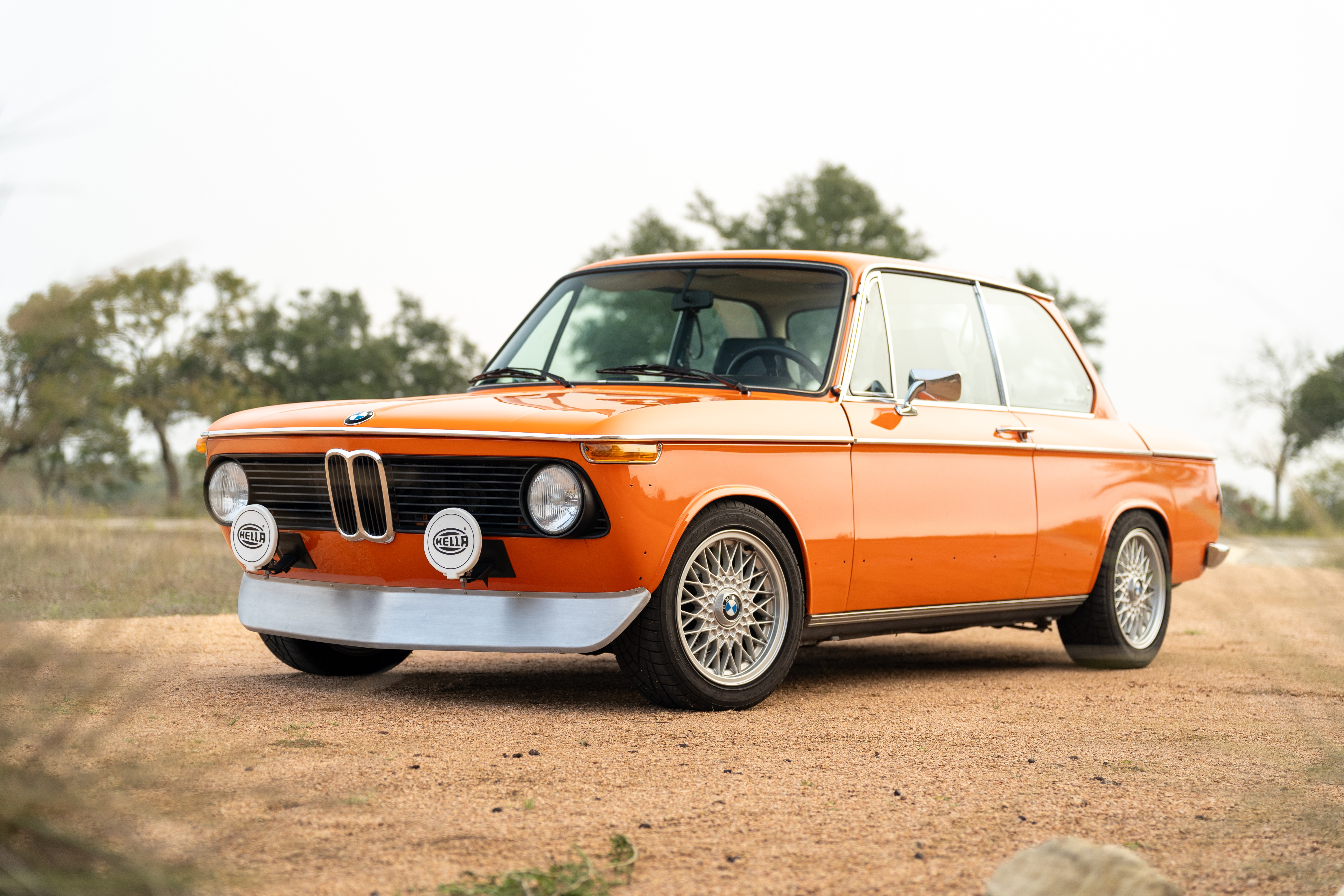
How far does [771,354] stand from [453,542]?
2.01m

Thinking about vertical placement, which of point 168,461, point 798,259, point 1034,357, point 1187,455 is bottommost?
point 168,461

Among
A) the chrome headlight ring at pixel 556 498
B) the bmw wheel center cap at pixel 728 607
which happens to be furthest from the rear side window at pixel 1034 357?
the chrome headlight ring at pixel 556 498

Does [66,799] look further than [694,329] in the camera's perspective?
No

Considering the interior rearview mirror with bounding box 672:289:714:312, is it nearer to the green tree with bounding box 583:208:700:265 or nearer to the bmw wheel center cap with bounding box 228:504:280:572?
the bmw wheel center cap with bounding box 228:504:280:572

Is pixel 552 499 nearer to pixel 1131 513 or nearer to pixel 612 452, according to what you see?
pixel 612 452

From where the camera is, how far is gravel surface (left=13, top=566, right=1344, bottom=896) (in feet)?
9.82

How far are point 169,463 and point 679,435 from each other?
37.2 meters

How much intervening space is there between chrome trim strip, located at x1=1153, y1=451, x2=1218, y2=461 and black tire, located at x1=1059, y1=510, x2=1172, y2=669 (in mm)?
361

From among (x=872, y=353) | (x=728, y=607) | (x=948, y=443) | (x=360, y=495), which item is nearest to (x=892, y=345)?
(x=872, y=353)

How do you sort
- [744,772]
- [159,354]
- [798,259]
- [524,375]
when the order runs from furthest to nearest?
[159,354] < [798,259] < [524,375] < [744,772]

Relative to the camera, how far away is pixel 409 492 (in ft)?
16.5

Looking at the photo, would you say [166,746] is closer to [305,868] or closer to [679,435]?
[305,868]

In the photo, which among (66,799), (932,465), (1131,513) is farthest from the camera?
(1131,513)

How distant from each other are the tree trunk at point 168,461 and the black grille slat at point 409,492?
83.9 ft
